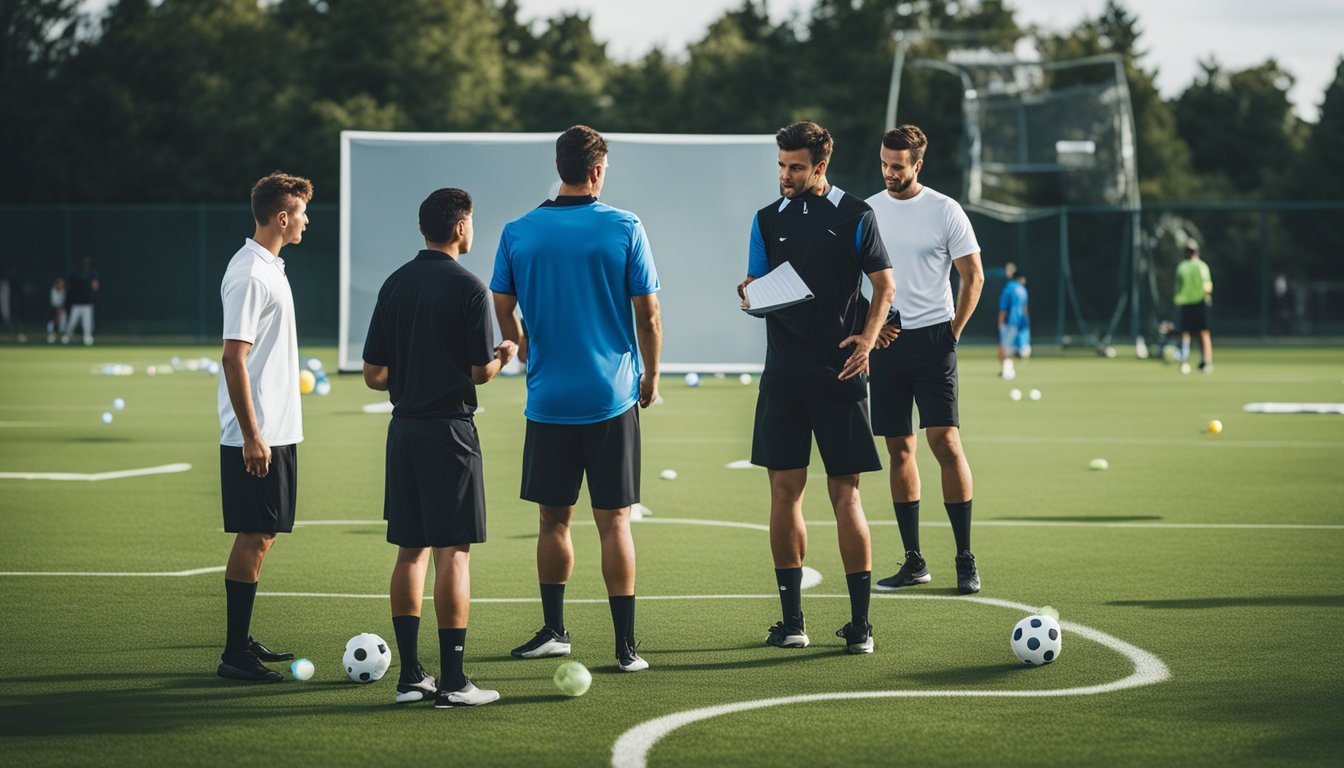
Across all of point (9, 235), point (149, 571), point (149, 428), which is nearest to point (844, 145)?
point (9, 235)

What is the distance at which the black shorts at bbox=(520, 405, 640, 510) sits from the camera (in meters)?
6.61

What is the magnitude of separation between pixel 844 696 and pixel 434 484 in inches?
69.2

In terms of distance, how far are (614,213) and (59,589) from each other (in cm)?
392

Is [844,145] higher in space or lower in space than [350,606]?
higher

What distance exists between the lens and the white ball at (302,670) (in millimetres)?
6439

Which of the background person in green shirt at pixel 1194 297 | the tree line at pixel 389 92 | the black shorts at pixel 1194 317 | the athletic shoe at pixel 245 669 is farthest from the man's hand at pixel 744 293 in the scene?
the tree line at pixel 389 92

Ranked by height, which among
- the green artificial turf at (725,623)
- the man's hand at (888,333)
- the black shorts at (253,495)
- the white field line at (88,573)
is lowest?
the white field line at (88,573)

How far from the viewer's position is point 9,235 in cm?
4328

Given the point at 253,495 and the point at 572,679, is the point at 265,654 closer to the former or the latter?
the point at 253,495

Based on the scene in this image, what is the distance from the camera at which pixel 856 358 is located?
708 cm

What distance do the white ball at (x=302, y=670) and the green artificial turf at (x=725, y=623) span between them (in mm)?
71

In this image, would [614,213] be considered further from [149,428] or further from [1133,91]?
[1133,91]

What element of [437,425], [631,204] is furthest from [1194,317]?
[437,425]

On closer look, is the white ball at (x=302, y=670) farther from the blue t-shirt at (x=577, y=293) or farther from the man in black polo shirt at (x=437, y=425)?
the blue t-shirt at (x=577, y=293)
